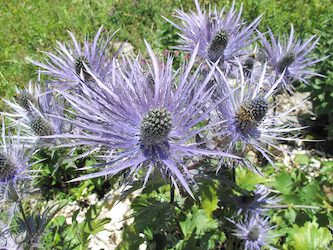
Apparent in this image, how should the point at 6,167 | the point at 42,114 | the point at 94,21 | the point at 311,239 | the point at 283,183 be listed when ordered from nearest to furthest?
the point at 6,167
the point at 42,114
the point at 311,239
the point at 283,183
the point at 94,21

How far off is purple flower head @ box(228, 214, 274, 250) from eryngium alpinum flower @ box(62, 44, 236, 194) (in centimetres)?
70

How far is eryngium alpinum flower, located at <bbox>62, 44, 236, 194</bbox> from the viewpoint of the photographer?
926mm

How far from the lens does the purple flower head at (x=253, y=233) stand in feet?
5.07

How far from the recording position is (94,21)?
11.4 ft

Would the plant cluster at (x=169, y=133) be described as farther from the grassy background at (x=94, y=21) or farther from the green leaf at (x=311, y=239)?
the grassy background at (x=94, y=21)

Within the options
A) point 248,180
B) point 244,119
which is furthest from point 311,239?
point 244,119

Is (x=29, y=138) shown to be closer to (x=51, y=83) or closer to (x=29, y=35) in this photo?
(x=51, y=83)

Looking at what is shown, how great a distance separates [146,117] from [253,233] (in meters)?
0.83

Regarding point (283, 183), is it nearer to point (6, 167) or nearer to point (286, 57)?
point (286, 57)

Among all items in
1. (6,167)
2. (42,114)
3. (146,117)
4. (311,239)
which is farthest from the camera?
(311,239)

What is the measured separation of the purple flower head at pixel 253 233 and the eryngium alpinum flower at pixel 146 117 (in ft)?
2.29

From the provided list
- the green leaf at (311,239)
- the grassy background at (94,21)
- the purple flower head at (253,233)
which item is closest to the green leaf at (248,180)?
the purple flower head at (253,233)

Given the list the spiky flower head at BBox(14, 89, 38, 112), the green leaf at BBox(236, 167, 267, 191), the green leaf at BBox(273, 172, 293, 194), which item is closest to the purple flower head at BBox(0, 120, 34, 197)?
the spiky flower head at BBox(14, 89, 38, 112)

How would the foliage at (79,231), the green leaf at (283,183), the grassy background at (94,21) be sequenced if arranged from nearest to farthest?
the foliage at (79,231)
the green leaf at (283,183)
the grassy background at (94,21)
